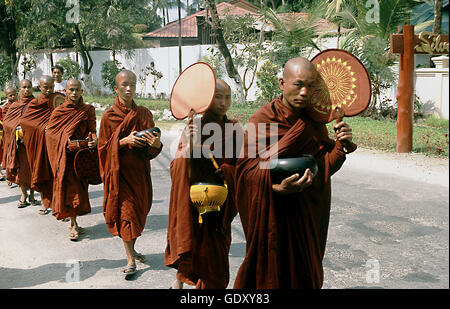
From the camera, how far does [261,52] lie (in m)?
Answer: 19.2

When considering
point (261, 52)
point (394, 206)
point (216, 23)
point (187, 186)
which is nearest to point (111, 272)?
point (187, 186)

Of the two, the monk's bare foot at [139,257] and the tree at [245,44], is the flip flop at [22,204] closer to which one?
the monk's bare foot at [139,257]

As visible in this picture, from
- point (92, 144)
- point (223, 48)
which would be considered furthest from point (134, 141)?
→ point (223, 48)

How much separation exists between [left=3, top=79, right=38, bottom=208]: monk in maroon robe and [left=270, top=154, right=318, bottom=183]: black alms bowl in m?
5.69

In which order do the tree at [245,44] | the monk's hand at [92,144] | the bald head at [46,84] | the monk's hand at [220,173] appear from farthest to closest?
1. the tree at [245,44]
2. the bald head at [46,84]
3. the monk's hand at [92,144]
4. the monk's hand at [220,173]

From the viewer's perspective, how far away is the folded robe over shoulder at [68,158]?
591cm

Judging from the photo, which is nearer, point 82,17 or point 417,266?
point 417,266

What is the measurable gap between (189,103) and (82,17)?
24688 millimetres

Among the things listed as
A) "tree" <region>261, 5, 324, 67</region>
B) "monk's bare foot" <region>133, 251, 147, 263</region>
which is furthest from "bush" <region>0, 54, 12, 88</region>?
"monk's bare foot" <region>133, 251, 147, 263</region>

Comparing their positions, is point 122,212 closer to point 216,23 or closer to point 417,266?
point 417,266

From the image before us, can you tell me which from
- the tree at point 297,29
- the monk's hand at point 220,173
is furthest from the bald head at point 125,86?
the tree at point 297,29

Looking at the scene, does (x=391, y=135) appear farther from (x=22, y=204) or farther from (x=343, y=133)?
(x=343, y=133)

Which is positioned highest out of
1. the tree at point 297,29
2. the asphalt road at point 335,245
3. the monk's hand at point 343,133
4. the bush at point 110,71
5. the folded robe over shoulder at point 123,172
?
the tree at point 297,29

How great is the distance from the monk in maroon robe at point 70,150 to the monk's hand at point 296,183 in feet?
11.4
